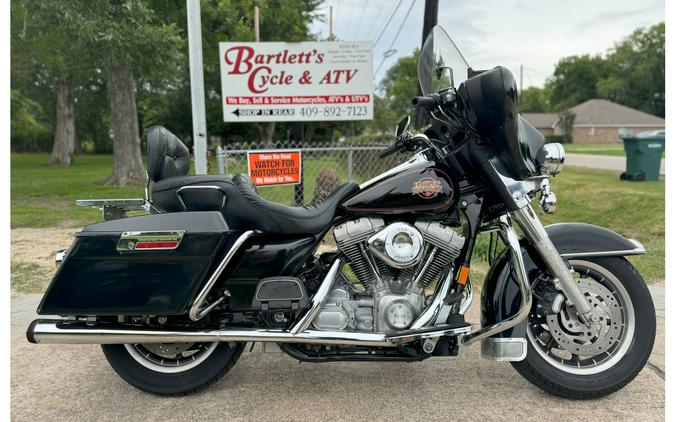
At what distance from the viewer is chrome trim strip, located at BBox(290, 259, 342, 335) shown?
230cm

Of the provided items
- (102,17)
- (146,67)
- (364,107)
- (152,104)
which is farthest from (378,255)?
(152,104)

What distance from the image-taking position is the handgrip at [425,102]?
7.67 ft

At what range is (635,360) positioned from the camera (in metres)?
2.46

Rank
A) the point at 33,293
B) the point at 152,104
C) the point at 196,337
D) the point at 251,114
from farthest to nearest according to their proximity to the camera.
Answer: the point at 152,104, the point at 251,114, the point at 33,293, the point at 196,337

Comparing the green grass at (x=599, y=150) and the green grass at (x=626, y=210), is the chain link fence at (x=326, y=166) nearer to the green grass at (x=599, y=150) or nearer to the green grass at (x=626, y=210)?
the green grass at (x=626, y=210)

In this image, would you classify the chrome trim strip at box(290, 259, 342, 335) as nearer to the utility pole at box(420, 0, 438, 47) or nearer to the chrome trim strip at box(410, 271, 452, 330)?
the chrome trim strip at box(410, 271, 452, 330)

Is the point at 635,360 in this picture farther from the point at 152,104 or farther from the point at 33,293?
the point at 152,104

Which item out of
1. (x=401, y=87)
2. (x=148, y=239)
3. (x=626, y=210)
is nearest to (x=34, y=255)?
(x=148, y=239)

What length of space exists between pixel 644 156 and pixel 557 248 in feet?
33.6

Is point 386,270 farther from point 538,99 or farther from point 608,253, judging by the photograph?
point 538,99

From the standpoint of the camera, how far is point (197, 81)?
4.36 metres

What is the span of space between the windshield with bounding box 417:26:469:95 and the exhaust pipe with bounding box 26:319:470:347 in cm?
132

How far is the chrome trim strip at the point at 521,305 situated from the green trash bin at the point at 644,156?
10144 millimetres

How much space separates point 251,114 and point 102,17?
20.2 ft
